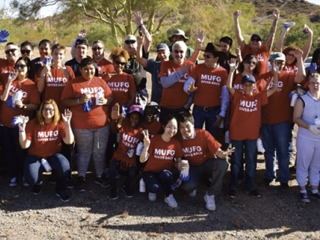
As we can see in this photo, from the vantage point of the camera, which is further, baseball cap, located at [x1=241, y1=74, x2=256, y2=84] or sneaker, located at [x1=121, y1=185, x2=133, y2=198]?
sneaker, located at [x1=121, y1=185, x2=133, y2=198]

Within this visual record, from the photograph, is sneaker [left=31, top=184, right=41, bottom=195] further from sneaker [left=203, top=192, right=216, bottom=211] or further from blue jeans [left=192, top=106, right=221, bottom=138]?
blue jeans [left=192, top=106, right=221, bottom=138]

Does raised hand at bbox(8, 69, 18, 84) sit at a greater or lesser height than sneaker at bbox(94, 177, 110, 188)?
greater

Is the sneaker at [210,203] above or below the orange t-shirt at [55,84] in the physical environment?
below

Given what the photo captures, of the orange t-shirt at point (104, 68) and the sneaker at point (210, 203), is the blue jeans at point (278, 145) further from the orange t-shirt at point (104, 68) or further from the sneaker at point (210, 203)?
the orange t-shirt at point (104, 68)

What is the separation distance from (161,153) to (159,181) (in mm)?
425

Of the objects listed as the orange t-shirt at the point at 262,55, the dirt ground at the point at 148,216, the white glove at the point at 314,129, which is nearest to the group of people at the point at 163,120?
the white glove at the point at 314,129

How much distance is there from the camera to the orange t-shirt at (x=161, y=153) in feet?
18.4

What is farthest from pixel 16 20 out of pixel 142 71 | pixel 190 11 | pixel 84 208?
pixel 84 208

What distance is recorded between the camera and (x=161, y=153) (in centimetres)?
561

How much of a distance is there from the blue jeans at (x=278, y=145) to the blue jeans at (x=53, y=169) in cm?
321

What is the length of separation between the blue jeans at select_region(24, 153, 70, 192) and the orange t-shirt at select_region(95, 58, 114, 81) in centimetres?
151

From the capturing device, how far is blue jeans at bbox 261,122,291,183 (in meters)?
6.09

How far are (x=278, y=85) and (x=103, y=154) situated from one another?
299 cm

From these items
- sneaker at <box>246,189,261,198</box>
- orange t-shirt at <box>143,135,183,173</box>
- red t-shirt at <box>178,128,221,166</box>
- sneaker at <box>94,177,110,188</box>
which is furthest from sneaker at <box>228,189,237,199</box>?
sneaker at <box>94,177,110,188</box>
